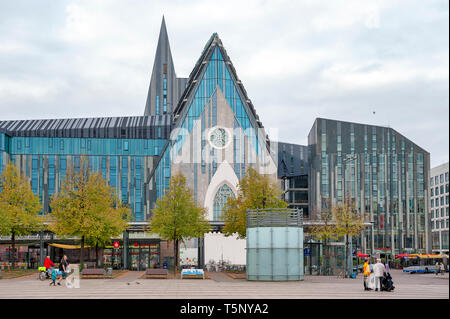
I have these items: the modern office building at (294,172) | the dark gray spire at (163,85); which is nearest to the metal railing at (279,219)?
the modern office building at (294,172)

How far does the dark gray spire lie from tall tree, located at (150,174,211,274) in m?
110

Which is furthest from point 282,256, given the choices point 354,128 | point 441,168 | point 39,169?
point 441,168

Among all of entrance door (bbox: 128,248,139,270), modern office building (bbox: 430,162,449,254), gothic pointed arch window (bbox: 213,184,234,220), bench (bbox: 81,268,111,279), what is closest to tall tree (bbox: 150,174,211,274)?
bench (bbox: 81,268,111,279)

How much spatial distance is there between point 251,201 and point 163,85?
113m

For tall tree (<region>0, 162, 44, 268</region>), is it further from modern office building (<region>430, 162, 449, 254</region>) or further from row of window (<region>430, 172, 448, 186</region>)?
row of window (<region>430, 172, 448, 186</region>)

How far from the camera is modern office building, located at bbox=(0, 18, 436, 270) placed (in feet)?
279

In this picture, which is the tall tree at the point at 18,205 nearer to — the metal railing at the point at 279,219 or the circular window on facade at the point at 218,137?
the metal railing at the point at 279,219

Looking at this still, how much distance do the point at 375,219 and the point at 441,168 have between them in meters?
28.5

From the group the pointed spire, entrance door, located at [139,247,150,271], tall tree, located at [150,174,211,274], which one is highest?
the pointed spire

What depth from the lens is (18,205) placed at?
5434 cm

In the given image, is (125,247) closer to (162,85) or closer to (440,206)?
(440,206)

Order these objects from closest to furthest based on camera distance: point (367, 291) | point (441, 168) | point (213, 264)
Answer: point (367, 291) → point (213, 264) → point (441, 168)

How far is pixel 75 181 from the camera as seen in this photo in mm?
50688
